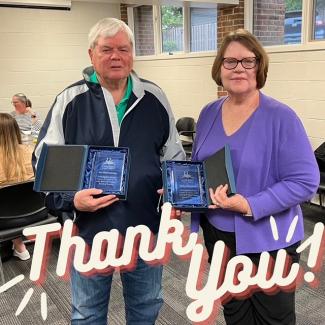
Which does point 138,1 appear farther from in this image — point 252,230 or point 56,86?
point 252,230

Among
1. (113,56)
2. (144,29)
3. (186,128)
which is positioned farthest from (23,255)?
(144,29)

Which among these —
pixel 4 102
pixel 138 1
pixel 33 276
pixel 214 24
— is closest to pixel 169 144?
pixel 33 276

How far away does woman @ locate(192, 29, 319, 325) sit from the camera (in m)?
1.34

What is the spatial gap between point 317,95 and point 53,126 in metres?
3.48

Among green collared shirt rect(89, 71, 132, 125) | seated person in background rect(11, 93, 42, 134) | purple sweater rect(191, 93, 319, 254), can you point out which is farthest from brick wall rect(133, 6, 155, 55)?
purple sweater rect(191, 93, 319, 254)

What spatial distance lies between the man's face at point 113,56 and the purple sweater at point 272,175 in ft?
1.49

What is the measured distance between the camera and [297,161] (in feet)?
4.35

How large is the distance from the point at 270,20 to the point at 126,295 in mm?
4271

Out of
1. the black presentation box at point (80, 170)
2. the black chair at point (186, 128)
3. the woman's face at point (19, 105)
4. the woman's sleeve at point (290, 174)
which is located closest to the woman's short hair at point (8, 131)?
the black presentation box at point (80, 170)

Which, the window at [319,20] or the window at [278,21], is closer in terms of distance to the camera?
the window at [319,20]

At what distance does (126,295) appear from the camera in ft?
5.49

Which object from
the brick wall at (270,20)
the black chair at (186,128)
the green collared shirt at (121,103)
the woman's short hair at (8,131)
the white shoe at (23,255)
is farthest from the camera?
the black chair at (186,128)

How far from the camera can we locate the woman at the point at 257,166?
4.39 ft

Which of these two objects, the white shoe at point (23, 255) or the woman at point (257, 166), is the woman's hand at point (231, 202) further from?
the white shoe at point (23, 255)
